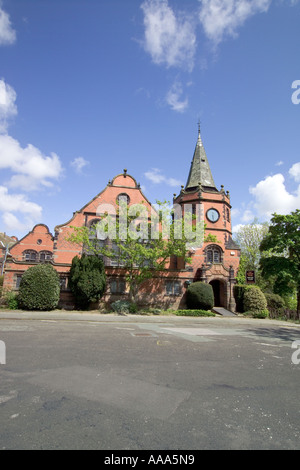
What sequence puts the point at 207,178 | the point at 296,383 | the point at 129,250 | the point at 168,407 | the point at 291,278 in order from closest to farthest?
the point at 168,407, the point at 296,383, the point at 129,250, the point at 291,278, the point at 207,178

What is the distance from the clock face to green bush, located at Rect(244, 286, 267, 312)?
28.7ft

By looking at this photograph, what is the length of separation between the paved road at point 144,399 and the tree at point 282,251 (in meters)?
17.8

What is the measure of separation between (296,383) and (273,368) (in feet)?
3.70

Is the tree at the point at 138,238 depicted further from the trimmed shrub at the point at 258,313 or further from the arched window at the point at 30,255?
the arched window at the point at 30,255

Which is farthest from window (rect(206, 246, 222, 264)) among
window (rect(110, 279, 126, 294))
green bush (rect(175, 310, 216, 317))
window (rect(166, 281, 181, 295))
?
window (rect(110, 279, 126, 294))

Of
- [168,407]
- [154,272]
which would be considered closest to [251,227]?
[154,272]

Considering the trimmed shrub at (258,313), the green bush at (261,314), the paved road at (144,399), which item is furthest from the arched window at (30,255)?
the paved road at (144,399)

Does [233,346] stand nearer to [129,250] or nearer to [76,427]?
[76,427]

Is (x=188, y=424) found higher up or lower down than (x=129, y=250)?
lower down

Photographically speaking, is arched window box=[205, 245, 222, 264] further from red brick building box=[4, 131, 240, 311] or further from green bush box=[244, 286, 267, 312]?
green bush box=[244, 286, 267, 312]

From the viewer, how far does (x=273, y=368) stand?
21.2ft

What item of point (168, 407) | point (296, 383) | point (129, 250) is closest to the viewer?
point (168, 407)

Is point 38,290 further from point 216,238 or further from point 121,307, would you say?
point 216,238
